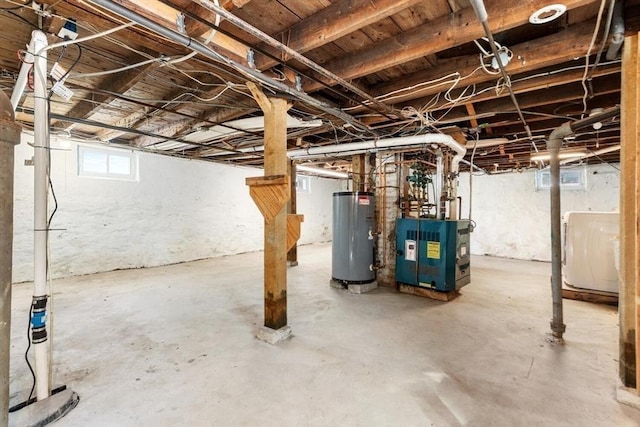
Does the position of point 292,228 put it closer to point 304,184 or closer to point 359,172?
point 359,172

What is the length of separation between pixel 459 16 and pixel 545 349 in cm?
252

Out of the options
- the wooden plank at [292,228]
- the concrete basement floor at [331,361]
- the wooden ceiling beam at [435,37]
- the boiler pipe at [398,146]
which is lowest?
the concrete basement floor at [331,361]

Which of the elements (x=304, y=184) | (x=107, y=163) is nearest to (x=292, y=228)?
(x=107, y=163)

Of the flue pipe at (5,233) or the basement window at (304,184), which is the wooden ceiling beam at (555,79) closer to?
the flue pipe at (5,233)

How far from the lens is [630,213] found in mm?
1625

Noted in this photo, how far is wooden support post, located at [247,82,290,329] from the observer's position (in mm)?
2381

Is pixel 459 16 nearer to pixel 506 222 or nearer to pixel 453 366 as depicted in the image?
pixel 453 366

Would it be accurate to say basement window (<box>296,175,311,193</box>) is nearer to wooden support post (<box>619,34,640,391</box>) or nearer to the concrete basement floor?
the concrete basement floor

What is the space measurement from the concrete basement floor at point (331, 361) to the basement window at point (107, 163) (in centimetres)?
218

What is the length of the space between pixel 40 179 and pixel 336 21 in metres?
1.86

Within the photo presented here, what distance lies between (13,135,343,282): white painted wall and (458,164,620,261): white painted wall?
5.50 meters

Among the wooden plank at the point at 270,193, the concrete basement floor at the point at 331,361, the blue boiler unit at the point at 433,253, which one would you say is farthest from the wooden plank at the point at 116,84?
the blue boiler unit at the point at 433,253

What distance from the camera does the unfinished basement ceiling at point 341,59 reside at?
5.34 feet

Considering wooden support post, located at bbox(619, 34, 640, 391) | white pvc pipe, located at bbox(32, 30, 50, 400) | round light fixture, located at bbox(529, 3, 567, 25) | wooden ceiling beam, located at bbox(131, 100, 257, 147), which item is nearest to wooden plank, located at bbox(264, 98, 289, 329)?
wooden ceiling beam, located at bbox(131, 100, 257, 147)
